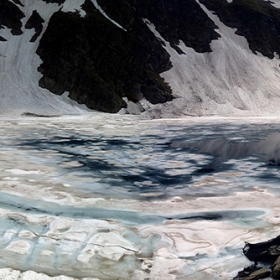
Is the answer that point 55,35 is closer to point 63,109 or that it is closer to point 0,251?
point 63,109

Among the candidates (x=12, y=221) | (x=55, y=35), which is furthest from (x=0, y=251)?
(x=55, y=35)

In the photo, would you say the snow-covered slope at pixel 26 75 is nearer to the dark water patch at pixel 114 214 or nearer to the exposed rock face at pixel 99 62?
the exposed rock face at pixel 99 62

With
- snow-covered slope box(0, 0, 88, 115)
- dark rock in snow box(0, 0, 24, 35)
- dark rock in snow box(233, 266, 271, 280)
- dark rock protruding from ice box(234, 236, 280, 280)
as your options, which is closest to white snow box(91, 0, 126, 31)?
snow-covered slope box(0, 0, 88, 115)

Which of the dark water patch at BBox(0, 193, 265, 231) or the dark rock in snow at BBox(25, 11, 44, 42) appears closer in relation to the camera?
the dark water patch at BBox(0, 193, 265, 231)

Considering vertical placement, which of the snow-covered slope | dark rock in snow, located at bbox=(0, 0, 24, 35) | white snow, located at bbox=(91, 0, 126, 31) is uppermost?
white snow, located at bbox=(91, 0, 126, 31)

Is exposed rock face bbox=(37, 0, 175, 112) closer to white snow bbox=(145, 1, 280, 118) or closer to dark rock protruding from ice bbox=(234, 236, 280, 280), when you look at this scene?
white snow bbox=(145, 1, 280, 118)

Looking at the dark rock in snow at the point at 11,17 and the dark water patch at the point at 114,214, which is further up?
the dark rock in snow at the point at 11,17

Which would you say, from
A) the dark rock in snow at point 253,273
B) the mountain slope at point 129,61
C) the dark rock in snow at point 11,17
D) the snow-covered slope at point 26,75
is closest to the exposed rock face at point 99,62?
the mountain slope at point 129,61
